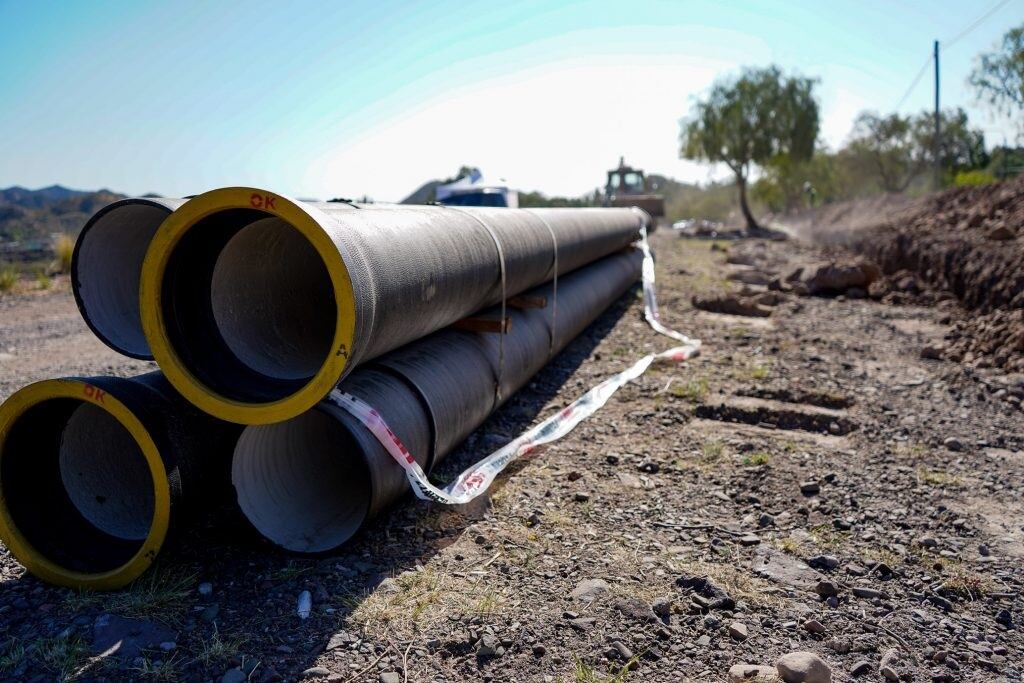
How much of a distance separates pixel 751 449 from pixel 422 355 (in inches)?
82.1

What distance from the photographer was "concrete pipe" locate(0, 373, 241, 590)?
2803mm

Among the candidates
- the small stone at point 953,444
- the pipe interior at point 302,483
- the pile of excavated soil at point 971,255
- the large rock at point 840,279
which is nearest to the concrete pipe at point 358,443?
the pipe interior at point 302,483

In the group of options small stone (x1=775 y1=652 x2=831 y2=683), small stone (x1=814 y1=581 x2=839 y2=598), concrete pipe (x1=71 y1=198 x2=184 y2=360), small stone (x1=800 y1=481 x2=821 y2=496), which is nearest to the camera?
small stone (x1=775 y1=652 x2=831 y2=683)

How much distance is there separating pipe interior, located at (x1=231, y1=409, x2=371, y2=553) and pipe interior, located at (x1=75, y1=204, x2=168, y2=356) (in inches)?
34.2

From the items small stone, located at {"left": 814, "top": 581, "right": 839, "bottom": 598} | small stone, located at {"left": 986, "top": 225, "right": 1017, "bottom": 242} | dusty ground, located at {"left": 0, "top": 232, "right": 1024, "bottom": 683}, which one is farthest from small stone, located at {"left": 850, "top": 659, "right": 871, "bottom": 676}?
small stone, located at {"left": 986, "top": 225, "right": 1017, "bottom": 242}

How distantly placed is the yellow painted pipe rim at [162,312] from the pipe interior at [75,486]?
55 cm

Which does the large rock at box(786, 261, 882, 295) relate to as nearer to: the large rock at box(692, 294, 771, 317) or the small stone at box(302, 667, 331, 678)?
the large rock at box(692, 294, 771, 317)

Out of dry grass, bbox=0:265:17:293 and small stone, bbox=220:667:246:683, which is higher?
dry grass, bbox=0:265:17:293

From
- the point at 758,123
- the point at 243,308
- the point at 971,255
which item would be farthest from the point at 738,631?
the point at 758,123

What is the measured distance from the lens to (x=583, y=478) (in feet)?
13.1

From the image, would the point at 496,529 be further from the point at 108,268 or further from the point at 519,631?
the point at 108,268

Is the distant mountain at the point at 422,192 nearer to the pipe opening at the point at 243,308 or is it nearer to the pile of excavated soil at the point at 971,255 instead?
the pile of excavated soil at the point at 971,255

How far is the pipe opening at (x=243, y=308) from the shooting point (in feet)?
9.74

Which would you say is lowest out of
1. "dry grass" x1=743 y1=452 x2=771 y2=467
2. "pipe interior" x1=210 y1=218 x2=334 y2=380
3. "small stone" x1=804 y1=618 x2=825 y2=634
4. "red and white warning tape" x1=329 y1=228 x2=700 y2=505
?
"small stone" x1=804 y1=618 x2=825 y2=634
